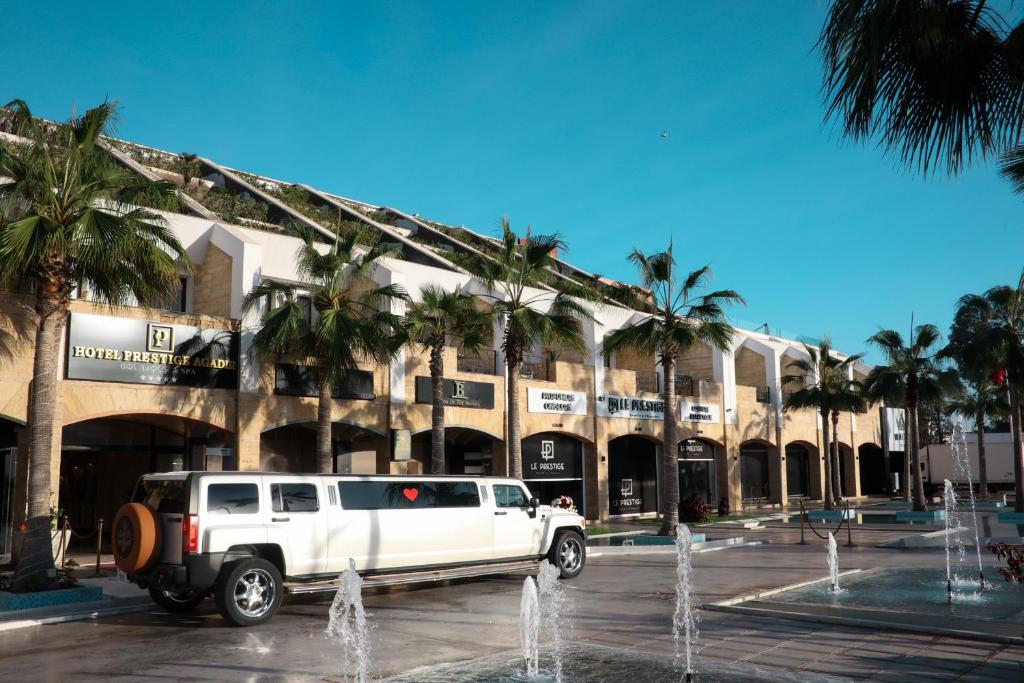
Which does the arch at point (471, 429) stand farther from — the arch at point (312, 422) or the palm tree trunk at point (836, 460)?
the palm tree trunk at point (836, 460)

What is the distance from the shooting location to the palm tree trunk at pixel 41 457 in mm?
14047

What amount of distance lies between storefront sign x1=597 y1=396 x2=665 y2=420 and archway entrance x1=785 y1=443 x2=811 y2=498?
15.6m

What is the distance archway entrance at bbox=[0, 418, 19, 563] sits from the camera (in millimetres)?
19453

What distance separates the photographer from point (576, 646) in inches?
385

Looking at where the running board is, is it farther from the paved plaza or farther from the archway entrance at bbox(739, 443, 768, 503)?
the archway entrance at bbox(739, 443, 768, 503)

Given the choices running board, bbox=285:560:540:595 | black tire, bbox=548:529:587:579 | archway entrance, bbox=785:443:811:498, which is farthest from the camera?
archway entrance, bbox=785:443:811:498

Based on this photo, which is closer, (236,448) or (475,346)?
(236,448)

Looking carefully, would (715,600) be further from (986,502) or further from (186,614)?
(986,502)

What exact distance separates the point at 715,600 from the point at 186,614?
7904 millimetres

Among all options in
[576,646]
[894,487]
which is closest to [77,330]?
[576,646]

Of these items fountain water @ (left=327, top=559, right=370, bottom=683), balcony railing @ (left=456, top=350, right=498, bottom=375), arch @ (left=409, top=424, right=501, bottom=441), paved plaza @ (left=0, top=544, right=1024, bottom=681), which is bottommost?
paved plaza @ (left=0, top=544, right=1024, bottom=681)

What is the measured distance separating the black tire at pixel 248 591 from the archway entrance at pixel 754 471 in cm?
3546

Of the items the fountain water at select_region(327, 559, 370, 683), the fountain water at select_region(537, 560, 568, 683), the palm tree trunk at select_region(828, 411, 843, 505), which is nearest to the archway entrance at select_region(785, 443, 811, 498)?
the palm tree trunk at select_region(828, 411, 843, 505)

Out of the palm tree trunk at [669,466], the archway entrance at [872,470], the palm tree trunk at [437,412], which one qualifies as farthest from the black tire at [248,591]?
the archway entrance at [872,470]
